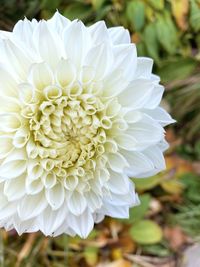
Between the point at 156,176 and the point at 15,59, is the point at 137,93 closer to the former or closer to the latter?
the point at 15,59

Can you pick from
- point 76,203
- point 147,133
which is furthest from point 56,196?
point 147,133

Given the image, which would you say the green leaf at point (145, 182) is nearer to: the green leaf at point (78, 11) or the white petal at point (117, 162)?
the green leaf at point (78, 11)

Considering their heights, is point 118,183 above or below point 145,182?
above

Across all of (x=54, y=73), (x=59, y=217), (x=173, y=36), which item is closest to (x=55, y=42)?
(x=54, y=73)

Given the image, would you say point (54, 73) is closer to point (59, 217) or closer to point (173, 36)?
point (59, 217)

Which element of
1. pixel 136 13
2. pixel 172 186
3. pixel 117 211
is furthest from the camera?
pixel 172 186

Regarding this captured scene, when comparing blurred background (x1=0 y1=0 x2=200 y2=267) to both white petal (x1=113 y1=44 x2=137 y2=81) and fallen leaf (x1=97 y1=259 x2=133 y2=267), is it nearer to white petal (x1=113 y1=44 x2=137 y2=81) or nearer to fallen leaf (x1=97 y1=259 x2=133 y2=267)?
fallen leaf (x1=97 y1=259 x2=133 y2=267)

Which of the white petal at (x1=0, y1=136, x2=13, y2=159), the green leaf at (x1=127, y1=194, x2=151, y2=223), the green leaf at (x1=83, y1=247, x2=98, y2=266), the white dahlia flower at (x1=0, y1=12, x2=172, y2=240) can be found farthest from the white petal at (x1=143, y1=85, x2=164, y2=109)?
the green leaf at (x1=83, y1=247, x2=98, y2=266)

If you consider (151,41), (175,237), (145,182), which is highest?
(151,41)
